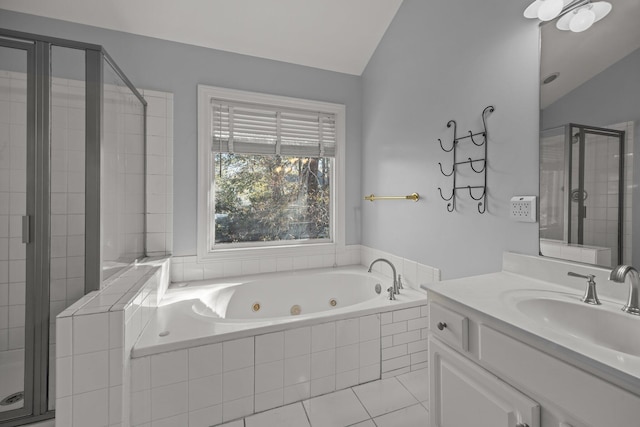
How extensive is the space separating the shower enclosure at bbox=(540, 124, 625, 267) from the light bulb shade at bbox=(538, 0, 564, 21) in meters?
0.49

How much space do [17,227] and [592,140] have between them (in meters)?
2.47

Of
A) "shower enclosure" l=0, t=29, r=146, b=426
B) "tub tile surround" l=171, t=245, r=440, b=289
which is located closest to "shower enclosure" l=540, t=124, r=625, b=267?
"tub tile surround" l=171, t=245, r=440, b=289

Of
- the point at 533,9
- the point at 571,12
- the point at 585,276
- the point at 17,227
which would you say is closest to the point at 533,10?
the point at 533,9

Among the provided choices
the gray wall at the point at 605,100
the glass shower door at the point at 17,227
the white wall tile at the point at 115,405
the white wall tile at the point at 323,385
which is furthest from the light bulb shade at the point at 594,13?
the white wall tile at the point at 115,405

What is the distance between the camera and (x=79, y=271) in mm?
1410

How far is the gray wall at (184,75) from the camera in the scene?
2.11m

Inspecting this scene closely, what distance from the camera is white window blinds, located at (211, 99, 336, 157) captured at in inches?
98.7

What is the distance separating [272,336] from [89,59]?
168 cm

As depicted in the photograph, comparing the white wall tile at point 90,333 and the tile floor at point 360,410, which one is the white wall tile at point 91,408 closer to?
the white wall tile at point 90,333

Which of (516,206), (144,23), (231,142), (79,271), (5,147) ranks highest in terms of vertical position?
(144,23)

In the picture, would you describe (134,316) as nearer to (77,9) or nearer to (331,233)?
(331,233)

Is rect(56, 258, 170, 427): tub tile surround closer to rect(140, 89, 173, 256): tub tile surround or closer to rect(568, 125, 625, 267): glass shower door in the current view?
rect(140, 89, 173, 256): tub tile surround

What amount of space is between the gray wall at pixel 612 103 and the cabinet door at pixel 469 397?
687 millimetres

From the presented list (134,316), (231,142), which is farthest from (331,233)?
(134,316)
